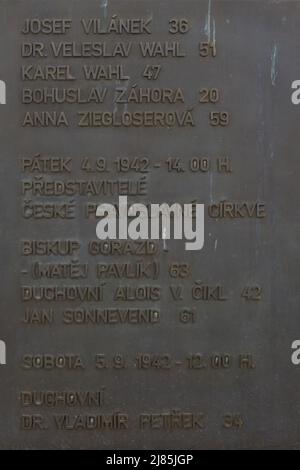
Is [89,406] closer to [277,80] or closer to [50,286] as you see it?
[50,286]

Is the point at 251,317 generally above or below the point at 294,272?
below

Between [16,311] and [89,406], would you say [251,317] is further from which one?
[16,311]

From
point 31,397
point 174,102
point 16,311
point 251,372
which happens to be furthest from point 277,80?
point 31,397

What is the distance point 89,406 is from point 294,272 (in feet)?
4.38

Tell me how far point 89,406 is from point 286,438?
1102 mm

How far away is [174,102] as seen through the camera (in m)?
4.00

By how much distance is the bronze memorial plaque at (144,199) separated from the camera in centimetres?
398

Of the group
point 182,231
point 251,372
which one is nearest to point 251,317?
point 251,372

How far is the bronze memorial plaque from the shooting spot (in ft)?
Answer: 13.1

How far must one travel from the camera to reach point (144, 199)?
13.1ft

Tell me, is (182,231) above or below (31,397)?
above

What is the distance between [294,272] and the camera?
13.2 feet
